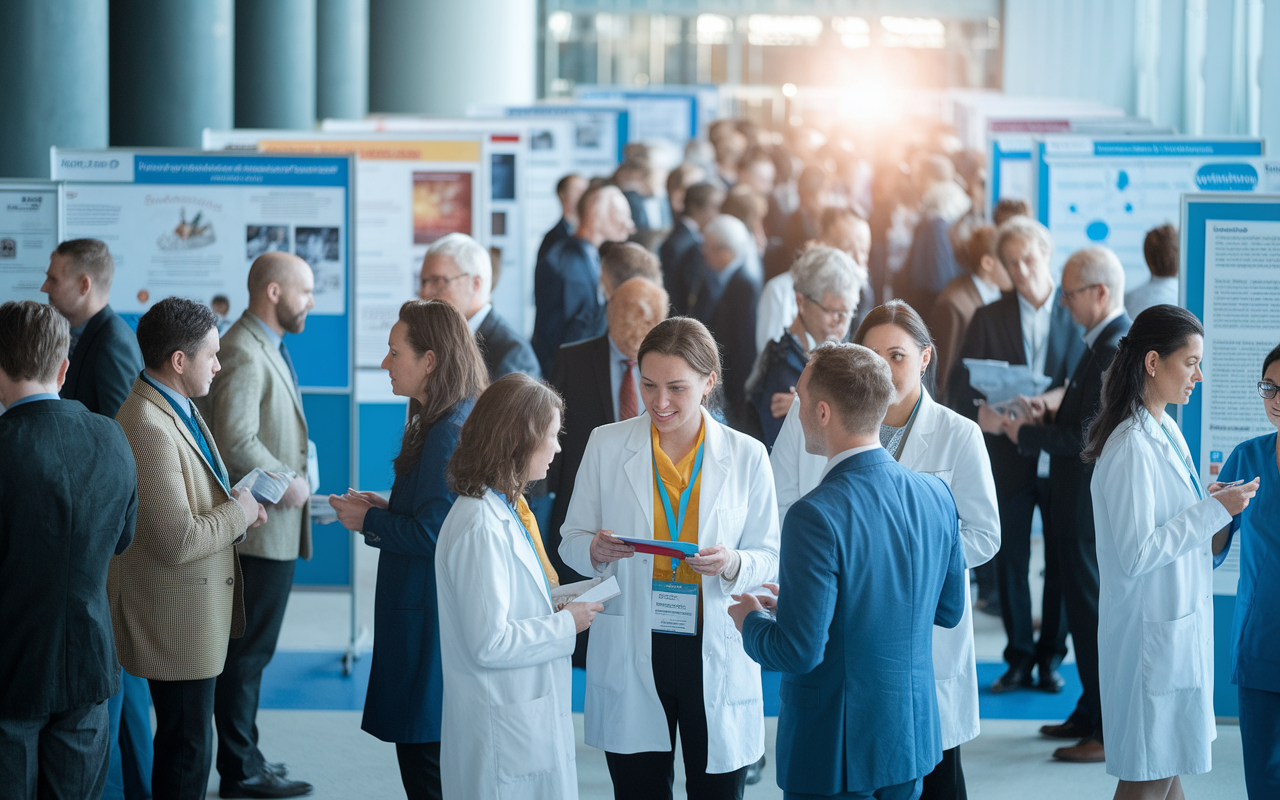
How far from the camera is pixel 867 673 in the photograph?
279cm

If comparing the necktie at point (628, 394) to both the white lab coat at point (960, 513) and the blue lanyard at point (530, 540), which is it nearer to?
the white lab coat at point (960, 513)

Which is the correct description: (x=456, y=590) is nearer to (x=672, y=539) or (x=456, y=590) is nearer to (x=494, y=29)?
(x=672, y=539)

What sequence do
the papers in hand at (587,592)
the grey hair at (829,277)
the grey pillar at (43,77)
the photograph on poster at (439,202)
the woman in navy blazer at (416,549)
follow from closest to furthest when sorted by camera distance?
1. the papers in hand at (587,592)
2. the woman in navy blazer at (416,549)
3. the grey hair at (829,277)
4. the grey pillar at (43,77)
5. the photograph on poster at (439,202)

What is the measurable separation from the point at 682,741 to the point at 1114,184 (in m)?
4.79

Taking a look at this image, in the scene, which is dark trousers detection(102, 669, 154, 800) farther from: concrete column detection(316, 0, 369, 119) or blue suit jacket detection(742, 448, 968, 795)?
concrete column detection(316, 0, 369, 119)

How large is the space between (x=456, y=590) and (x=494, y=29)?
1844cm

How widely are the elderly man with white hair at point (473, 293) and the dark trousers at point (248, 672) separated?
1236mm

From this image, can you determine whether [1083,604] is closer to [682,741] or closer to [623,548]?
[682,741]

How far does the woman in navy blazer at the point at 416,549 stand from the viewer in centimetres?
341

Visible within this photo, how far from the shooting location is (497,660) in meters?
2.90

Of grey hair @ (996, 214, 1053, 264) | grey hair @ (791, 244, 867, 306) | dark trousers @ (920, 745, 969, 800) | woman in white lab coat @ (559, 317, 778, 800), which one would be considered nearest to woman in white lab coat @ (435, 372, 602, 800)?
woman in white lab coat @ (559, 317, 778, 800)

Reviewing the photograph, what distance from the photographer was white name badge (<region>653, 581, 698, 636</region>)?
3.30m

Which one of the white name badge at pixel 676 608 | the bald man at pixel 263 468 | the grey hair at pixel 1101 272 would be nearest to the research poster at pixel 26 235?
the bald man at pixel 263 468

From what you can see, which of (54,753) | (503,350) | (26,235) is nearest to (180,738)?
(54,753)
